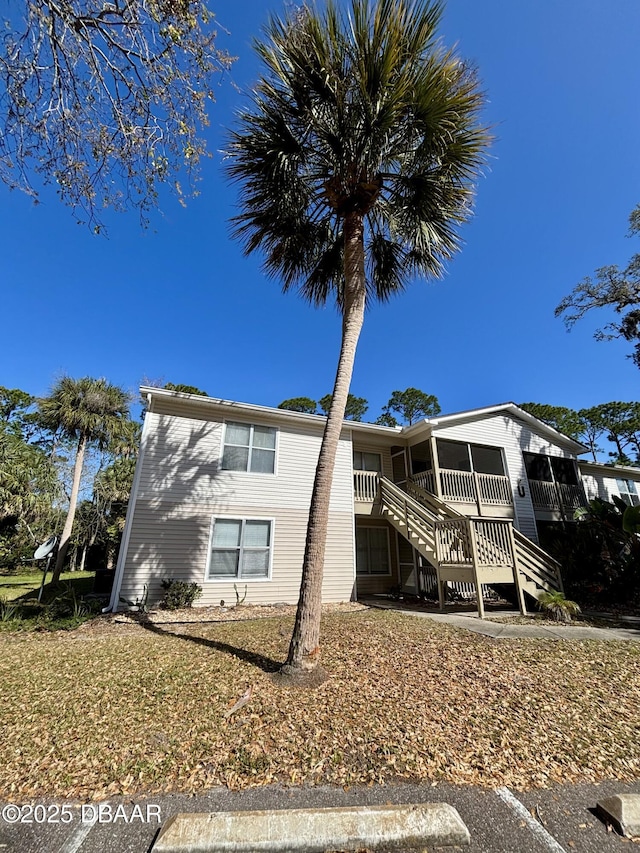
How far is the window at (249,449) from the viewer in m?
11.0

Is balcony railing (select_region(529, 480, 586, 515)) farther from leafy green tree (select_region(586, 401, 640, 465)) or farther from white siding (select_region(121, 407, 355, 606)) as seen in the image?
leafy green tree (select_region(586, 401, 640, 465))

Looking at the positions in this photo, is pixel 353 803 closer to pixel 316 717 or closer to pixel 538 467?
pixel 316 717

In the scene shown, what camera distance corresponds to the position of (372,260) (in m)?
8.26

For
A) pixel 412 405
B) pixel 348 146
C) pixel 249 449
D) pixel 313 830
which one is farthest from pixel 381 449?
pixel 412 405

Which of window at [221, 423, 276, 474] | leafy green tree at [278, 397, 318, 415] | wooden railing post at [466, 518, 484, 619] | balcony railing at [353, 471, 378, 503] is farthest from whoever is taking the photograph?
leafy green tree at [278, 397, 318, 415]

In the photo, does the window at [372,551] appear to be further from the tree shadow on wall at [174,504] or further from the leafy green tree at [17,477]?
the leafy green tree at [17,477]

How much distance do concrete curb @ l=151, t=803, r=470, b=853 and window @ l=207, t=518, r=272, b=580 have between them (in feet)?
26.4

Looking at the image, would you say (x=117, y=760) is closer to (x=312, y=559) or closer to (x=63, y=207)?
(x=312, y=559)

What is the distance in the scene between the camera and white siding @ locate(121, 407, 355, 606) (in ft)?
31.2

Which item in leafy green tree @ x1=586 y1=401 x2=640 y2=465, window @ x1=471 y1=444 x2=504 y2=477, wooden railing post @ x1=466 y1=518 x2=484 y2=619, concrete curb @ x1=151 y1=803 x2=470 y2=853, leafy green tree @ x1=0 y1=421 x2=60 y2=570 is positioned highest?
leafy green tree @ x1=586 y1=401 x2=640 y2=465

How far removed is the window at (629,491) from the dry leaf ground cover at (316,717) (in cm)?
1586

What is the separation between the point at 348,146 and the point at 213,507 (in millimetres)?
8926

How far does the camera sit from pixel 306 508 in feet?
37.6

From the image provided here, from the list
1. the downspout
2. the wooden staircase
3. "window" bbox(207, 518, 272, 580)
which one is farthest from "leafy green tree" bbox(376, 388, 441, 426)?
the downspout
